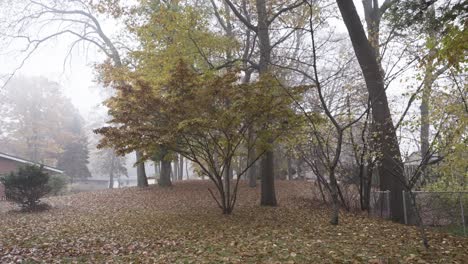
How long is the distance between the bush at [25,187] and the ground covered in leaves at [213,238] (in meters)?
0.69

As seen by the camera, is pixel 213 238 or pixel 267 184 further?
pixel 267 184

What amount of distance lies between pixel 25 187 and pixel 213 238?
8902 mm

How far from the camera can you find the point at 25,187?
40.0 ft

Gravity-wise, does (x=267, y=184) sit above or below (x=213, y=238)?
above

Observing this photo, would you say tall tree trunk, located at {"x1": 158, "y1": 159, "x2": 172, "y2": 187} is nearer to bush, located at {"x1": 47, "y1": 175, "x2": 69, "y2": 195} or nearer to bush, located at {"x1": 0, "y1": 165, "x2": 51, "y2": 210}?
bush, located at {"x1": 47, "y1": 175, "x2": 69, "y2": 195}

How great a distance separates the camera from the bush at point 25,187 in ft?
39.7

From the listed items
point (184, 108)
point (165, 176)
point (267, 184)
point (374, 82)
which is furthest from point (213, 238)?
point (165, 176)

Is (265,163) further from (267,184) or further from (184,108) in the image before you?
(184,108)

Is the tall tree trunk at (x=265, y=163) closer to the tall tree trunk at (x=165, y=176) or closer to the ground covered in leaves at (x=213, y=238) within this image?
the ground covered in leaves at (x=213, y=238)

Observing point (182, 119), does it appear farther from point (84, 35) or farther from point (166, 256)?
point (84, 35)

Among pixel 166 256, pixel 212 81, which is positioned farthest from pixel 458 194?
pixel 166 256

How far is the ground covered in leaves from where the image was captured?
5008 millimetres

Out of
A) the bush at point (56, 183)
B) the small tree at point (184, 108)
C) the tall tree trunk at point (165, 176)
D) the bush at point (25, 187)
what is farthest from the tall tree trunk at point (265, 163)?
the bush at point (56, 183)

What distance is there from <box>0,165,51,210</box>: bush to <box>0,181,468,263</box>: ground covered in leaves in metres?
0.69
